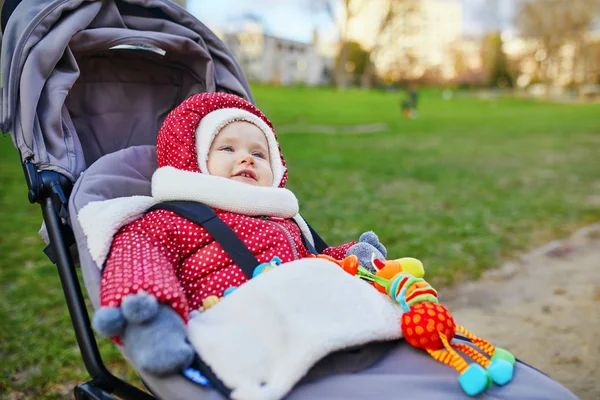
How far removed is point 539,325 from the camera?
10.6 feet

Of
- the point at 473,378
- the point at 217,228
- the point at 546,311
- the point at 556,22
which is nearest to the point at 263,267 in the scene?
the point at 217,228

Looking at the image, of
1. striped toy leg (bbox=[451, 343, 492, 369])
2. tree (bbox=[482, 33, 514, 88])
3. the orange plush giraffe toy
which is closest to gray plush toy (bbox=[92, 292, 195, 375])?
the orange plush giraffe toy

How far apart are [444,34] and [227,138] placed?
61.3 metres

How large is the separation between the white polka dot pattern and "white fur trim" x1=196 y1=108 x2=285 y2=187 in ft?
0.86

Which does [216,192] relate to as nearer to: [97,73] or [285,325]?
[285,325]

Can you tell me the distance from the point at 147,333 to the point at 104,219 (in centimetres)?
53

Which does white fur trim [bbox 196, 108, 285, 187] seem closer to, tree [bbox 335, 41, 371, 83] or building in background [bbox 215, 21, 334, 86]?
building in background [bbox 215, 21, 334, 86]

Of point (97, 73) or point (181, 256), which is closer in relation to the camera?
point (181, 256)

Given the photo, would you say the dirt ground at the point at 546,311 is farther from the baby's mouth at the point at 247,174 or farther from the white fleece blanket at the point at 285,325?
the baby's mouth at the point at 247,174

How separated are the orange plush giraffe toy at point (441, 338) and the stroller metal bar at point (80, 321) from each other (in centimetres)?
74

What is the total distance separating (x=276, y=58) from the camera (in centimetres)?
4334

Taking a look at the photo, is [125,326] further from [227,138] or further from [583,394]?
[583,394]

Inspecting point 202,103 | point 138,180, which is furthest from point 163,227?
point 202,103

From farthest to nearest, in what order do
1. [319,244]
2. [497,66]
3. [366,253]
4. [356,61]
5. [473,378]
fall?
[497,66] < [356,61] < [319,244] < [366,253] < [473,378]
